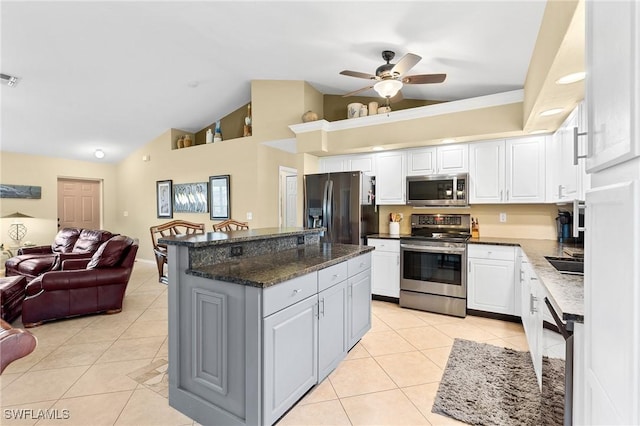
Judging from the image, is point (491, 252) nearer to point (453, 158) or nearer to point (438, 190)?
point (438, 190)

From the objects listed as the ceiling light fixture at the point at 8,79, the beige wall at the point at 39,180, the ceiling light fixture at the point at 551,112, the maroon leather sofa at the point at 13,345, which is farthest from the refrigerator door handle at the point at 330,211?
the beige wall at the point at 39,180

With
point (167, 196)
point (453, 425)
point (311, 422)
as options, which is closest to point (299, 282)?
point (311, 422)

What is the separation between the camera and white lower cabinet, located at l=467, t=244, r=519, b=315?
3.27m

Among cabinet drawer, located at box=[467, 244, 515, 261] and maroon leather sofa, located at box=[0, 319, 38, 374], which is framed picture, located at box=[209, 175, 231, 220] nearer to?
cabinet drawer, located at box=[467, 244, 515, 261]

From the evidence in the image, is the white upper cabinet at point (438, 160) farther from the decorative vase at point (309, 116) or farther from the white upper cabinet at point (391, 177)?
the decorative vase at point (309, 116)

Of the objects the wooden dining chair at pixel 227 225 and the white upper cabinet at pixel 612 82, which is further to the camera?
the wooden dining chair at pixel 227 225

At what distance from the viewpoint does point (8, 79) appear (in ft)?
12.9

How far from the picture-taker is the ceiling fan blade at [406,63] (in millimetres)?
2375

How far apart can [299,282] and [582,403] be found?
1.34 meters

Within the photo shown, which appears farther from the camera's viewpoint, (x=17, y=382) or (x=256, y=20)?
(x=256, y=20)

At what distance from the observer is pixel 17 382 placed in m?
2.20

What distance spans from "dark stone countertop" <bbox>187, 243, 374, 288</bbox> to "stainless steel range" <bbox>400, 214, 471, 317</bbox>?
128cm

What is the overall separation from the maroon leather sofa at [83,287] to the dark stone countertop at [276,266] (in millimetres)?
2341

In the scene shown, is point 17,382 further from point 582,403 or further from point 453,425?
point 582,403
